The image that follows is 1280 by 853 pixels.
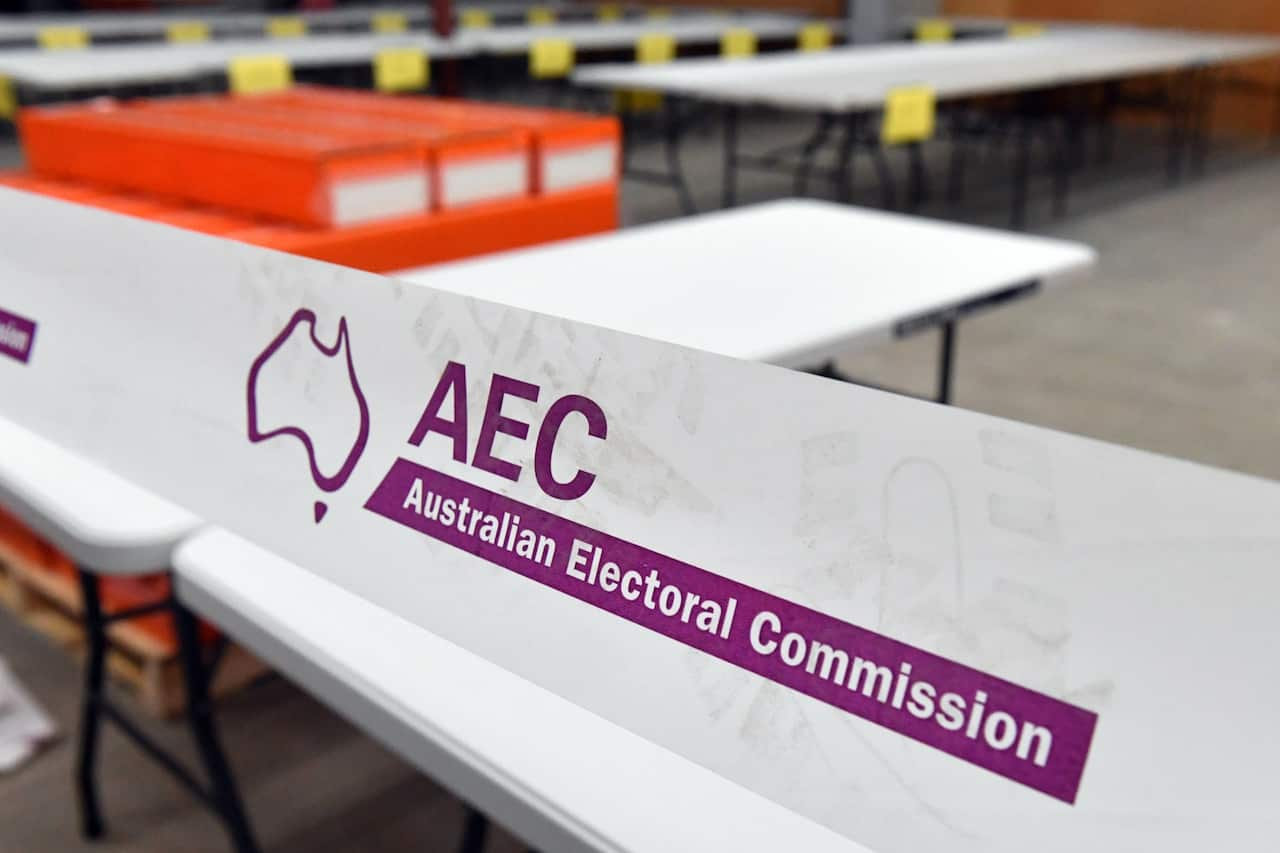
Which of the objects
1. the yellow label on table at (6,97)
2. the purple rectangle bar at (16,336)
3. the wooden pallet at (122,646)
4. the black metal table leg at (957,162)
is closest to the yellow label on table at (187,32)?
the yellow label on table at (6,97)

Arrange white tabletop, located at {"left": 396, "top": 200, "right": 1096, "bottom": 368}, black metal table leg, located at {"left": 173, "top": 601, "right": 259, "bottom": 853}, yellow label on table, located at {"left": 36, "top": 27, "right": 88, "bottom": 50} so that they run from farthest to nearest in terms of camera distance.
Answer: yellow label on table, located at {"left": 36, "top": 27, "right": 88, "bottom": 50}, white tabletop, located at {"left": 396, "top": 200, "right": 1096, "bottom": 368}, black metal table leg, located at {"left": 173, "top": 601, "right": 259, "bottom": 853}

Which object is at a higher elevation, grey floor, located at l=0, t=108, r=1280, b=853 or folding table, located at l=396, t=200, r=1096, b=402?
folding table, located at l=396, t=200, r=1096, b=402

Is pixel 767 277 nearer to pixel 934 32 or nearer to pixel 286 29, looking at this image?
pixel 286 29

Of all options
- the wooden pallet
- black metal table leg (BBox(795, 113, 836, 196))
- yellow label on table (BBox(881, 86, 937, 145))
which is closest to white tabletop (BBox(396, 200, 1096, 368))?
the wooden pallet

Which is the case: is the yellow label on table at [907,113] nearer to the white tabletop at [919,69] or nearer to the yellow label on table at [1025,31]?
the white tabletop at [919,69]

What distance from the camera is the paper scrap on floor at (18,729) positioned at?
192 cm

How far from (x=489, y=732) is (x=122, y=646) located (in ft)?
4.87

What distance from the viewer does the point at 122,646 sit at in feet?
6.80

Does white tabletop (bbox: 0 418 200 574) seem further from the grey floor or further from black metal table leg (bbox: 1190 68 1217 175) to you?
black metal table leg (bbox: 1190 68 1217 175)

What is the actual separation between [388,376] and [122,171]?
160cm

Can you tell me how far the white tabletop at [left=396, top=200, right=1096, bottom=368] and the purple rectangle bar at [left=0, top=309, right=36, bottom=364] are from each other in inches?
18.1

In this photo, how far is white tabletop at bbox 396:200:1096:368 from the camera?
1612 mm

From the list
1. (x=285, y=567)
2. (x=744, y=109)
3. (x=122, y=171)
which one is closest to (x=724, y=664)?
(x=285, y=567)

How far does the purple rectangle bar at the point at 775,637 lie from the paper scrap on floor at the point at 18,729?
1.42 meters
